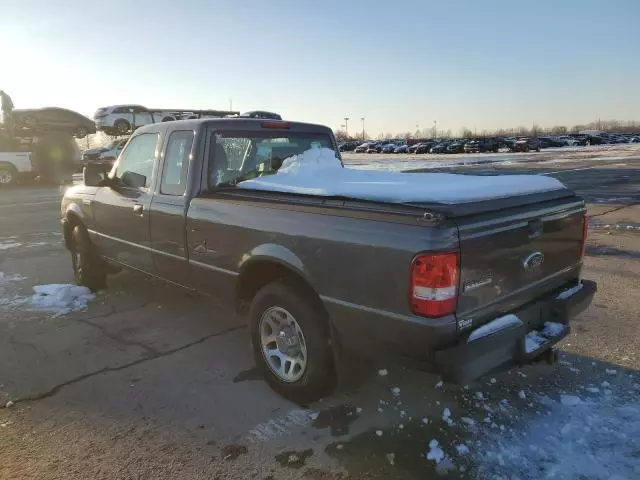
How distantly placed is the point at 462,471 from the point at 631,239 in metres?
7.16

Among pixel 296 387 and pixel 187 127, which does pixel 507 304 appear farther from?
pixel 187 127

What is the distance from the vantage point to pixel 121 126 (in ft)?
87.6

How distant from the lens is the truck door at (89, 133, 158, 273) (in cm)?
456

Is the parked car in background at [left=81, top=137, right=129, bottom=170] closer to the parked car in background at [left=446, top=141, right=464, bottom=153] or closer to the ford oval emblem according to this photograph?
the ford oval emblem

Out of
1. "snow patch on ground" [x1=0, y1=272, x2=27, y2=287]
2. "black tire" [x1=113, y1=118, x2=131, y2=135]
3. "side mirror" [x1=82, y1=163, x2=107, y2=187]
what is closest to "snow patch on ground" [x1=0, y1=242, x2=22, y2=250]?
"snow patch on ground" [x1=0, y1=272, x2=27, y2=287]

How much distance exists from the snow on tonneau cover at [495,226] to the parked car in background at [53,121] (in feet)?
73.1

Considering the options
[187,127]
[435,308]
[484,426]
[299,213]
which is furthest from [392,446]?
[187,127]

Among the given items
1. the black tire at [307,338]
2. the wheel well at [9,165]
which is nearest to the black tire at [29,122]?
the wheel well at [9,165]

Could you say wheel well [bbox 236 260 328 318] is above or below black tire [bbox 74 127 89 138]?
→ below

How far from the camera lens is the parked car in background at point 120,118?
26.5 m

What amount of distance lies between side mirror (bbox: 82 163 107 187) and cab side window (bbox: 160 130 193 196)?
1.17m

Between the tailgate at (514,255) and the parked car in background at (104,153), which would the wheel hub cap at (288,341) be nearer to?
the tailgate at (514,255)

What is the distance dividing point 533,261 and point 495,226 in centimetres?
50

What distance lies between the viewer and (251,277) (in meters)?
3.59
